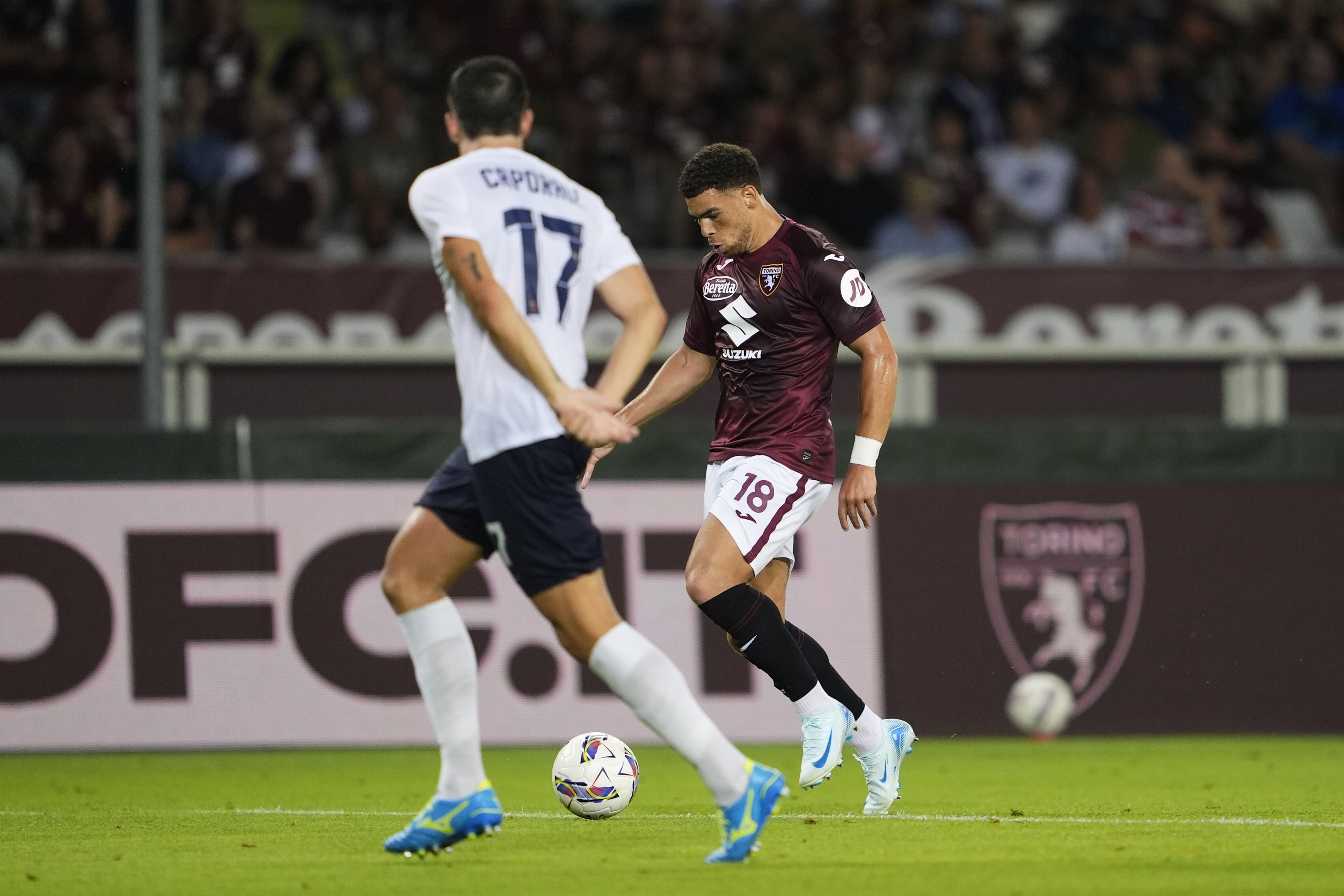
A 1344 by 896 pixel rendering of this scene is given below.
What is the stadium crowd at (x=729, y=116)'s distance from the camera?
1292 cm

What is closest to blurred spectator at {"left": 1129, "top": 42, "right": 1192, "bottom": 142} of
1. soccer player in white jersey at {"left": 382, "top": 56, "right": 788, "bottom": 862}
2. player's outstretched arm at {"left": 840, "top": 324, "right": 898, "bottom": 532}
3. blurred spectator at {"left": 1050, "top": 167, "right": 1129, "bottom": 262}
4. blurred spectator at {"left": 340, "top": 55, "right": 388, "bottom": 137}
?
blurred spectator at {"left": 1050, "top": 167, "right": 1129, "bottom": 262}

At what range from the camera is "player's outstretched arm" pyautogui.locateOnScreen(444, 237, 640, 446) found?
486 centimetres

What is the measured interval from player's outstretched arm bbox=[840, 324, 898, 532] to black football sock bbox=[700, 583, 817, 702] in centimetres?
40

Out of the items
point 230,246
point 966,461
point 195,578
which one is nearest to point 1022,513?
point 966,461

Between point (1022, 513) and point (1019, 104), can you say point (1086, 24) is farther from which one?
point (1022, 513)

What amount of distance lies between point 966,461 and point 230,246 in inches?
206

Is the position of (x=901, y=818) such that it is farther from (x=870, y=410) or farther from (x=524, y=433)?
(x=524, y=433)

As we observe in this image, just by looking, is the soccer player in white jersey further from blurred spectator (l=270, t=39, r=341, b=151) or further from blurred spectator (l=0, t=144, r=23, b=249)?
blurred spectator (l=270, t=39, r=341, b=151)

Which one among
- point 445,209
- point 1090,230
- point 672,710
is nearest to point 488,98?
point 445,209

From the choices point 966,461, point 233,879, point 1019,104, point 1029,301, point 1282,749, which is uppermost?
point 1019,104

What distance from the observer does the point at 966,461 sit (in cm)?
1024

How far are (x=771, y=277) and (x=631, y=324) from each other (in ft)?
5.17

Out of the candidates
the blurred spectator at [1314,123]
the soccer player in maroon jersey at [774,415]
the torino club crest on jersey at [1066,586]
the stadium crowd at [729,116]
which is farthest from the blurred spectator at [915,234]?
the soccer player in maroon jersey at [774,415]

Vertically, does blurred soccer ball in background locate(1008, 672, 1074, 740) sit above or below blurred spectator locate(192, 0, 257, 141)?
below
